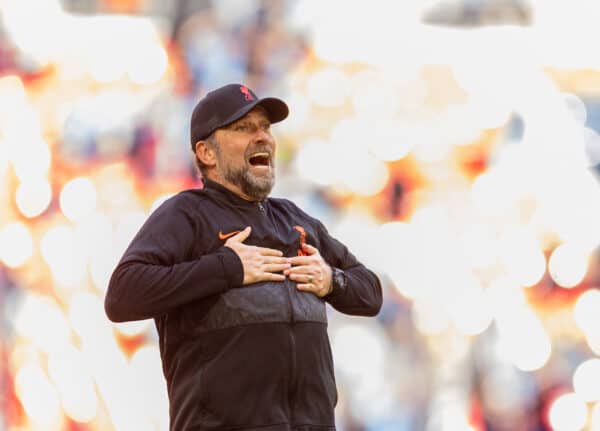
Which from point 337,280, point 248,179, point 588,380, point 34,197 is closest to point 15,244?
point 34,197

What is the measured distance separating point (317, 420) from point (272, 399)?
5.0 inches

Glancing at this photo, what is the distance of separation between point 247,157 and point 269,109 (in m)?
0.12

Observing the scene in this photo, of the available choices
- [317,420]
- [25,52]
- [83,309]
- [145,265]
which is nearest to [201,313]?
[145,265]

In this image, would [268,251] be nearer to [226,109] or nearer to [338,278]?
[338,278]

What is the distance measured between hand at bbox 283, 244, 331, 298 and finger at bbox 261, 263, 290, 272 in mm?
11

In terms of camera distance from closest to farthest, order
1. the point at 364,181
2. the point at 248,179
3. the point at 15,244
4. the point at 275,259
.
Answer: the point at 275,259 → the point at 248,179 → the point at 15,244 → the point at 364,181

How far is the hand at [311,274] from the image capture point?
236cm

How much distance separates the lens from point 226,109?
2471 millimetres

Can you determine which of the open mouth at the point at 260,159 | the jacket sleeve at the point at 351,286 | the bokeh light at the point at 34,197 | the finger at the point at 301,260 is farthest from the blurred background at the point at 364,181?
the finger at the point at 301,260

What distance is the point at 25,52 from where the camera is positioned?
11.9 feet

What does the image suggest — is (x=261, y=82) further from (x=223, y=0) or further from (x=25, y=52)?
(x=25, y=52)

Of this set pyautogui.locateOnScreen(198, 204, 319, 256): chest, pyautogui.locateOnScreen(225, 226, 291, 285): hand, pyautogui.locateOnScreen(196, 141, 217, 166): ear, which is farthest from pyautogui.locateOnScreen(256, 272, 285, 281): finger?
pyautogui.locateOnScreen(196, 141, 217, 166): ear

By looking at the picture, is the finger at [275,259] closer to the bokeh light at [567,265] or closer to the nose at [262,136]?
the nose at [262,136]

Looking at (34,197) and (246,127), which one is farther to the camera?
(34,197)
